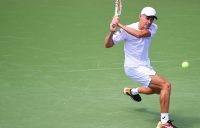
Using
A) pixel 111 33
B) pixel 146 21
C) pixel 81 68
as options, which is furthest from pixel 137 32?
pixel 81 68

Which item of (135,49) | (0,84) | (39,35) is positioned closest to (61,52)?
(39,35)

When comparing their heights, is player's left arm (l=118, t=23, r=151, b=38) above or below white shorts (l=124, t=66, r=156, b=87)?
above

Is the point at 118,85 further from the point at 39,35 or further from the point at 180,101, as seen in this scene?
the point at 39,35

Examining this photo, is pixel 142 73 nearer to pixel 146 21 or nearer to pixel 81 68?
pixel 146 21

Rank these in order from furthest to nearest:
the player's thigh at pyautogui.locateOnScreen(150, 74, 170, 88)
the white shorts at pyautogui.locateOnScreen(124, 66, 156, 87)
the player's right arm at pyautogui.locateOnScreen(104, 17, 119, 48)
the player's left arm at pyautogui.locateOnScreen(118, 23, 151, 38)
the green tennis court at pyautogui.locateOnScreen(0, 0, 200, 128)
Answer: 1. the green tennis court at pyautogui.locateOnScreen(0, 0, 200, 128)
2. the white shorts at pyautogui.locateOnScreen(124, 66, 156, 87)
3. the player's thigh at pyautogui.locateOnScreen(150, 74, 170, 88)
4. the player's left arm at pyautogui.locateOnScreen(118, 23, 151, 38)
5. the player's right arm at pyautogui.locateOnScreen(104, 17, 119, 48)

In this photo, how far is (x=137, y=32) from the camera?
769cm

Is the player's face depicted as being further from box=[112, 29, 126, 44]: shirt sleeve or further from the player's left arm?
box=[112, 29, 126, 44]: shirt sleeve

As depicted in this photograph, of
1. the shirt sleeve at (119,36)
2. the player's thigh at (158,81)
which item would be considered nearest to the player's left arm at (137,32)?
the shirt sleeve at (119,36)

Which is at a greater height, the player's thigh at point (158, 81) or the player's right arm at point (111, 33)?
the player's right arm at point (111, 33)

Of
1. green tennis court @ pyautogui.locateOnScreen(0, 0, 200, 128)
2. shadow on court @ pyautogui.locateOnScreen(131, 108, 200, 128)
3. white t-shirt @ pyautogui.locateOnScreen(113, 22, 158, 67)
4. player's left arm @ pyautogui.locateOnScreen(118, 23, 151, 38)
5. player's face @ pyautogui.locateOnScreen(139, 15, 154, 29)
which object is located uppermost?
player's face @ pyautogui.locateOnScreen(139, 15, 154, 29)

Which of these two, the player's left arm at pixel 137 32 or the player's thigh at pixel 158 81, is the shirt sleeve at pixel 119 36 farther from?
the player's thigh at pixel 158 81

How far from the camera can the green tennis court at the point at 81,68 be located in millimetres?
8398

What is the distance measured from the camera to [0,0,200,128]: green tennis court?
8398 millimetres

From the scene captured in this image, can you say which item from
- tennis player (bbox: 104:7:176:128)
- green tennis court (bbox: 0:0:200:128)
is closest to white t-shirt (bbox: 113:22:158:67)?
tennis player (bbox: 104:7:176:128)
